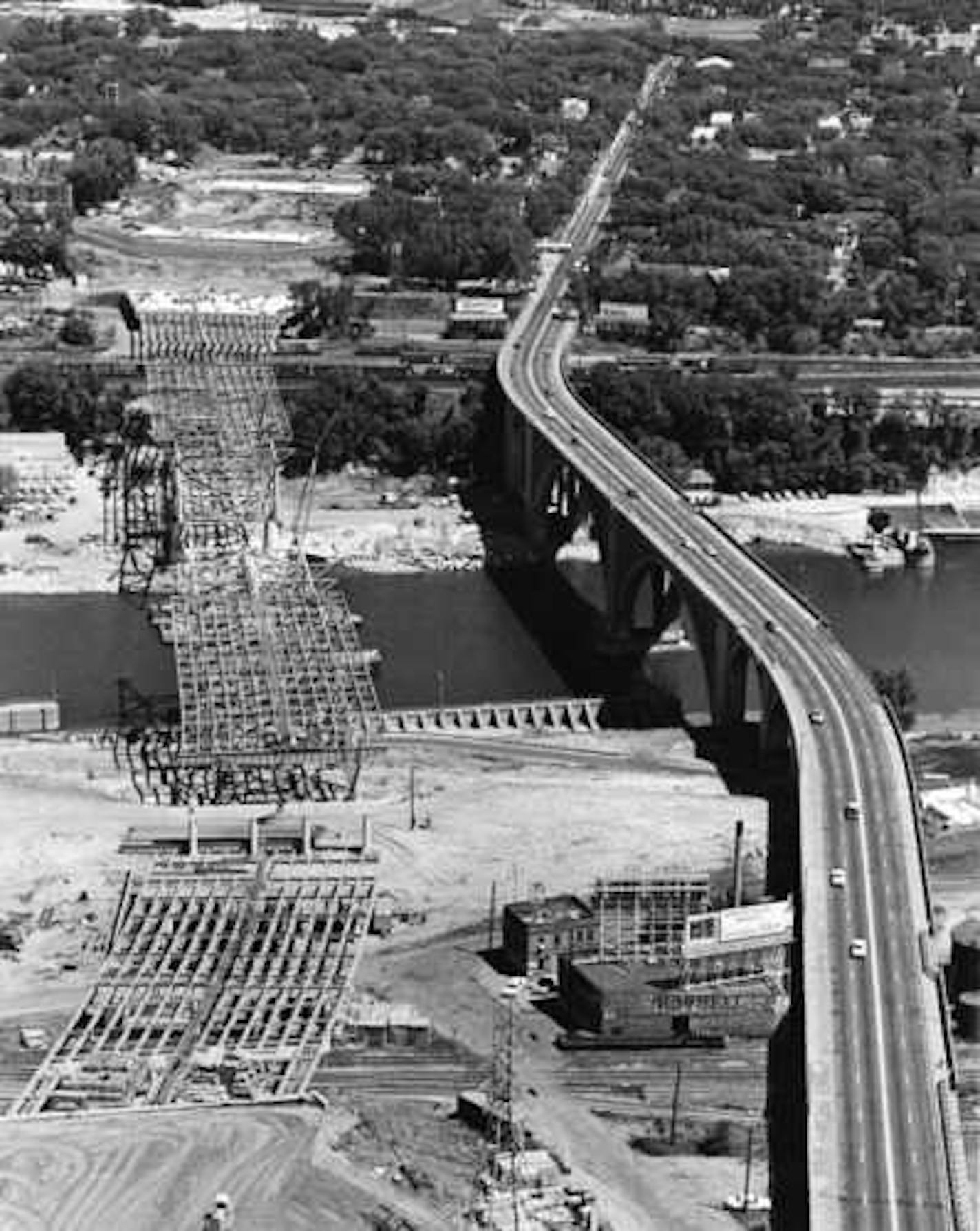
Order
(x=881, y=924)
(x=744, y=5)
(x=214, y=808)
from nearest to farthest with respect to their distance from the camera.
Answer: (x=881, y=924) → (x=214, y=808) → (x=744, y=5)

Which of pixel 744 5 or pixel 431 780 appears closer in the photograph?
pixel 431 780

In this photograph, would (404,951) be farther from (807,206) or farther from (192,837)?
(807,206)

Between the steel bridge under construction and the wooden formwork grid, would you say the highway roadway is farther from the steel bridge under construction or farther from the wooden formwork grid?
the steel bridge under construction

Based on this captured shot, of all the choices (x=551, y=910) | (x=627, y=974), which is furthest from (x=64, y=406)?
(x=627, y=974)

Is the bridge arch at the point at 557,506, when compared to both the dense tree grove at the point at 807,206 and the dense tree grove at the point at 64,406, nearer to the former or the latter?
the dense tree grove at the point at 64,406

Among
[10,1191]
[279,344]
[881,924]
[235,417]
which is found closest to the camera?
[10,1191]

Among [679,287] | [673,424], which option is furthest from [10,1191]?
[679,287]

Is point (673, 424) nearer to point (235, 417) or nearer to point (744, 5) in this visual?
point (235, 417)
